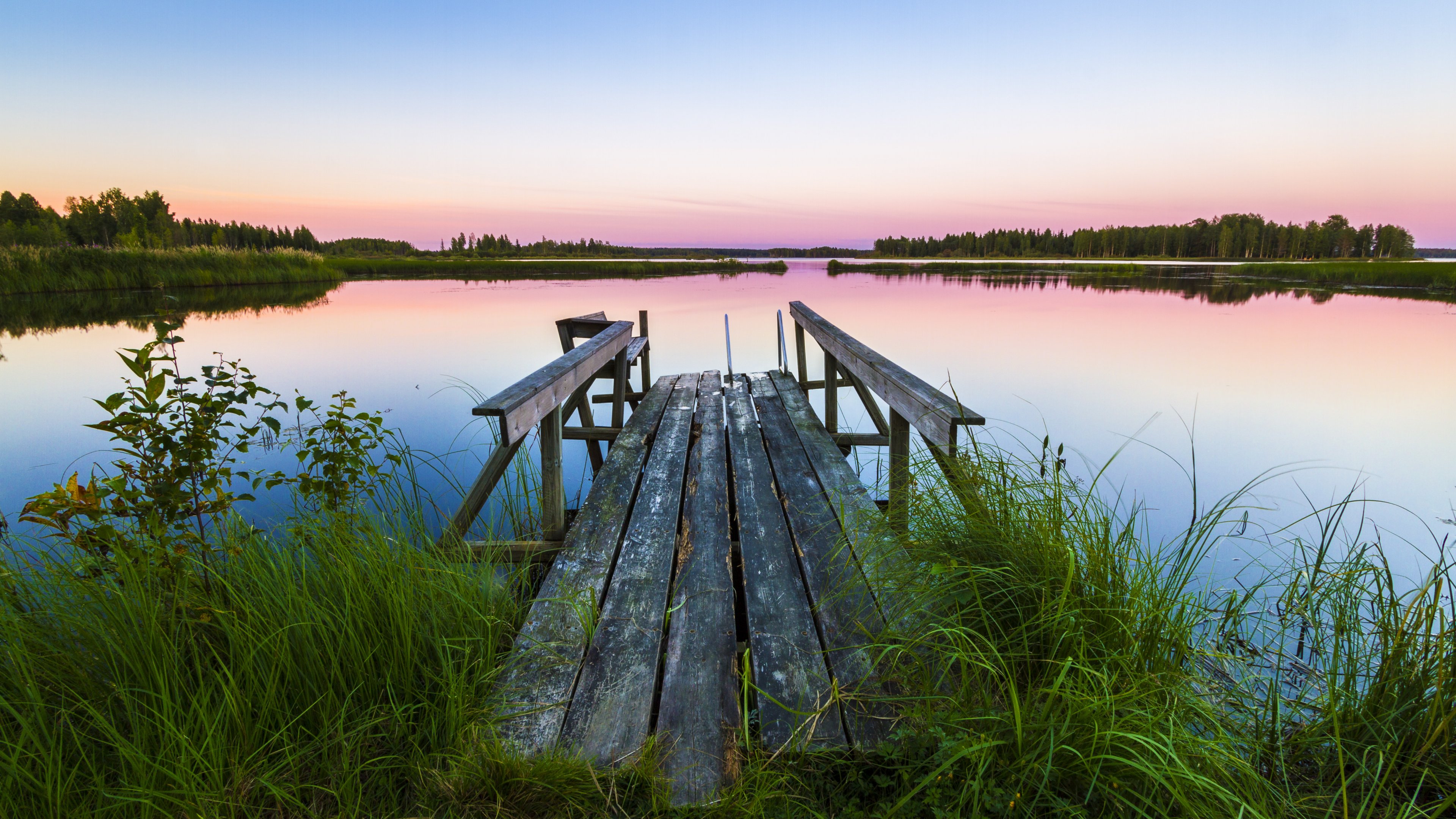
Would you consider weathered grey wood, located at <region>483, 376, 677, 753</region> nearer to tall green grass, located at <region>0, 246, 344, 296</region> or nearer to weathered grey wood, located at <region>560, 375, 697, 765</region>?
weathered grey wood, located at <region>560, 375, 697, 765</region>

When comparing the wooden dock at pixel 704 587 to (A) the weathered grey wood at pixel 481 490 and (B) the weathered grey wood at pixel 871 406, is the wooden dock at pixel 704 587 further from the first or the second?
(B) the weathered grey wood at pixel 871 406

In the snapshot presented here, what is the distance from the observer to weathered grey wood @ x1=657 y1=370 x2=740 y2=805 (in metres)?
1.57

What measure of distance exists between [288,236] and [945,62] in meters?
117

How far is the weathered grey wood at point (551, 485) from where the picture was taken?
11.3 ft

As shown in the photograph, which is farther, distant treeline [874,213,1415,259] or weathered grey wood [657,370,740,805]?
distant treeline [874,213,1415,259]

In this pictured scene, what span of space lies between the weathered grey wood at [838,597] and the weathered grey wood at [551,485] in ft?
4.43

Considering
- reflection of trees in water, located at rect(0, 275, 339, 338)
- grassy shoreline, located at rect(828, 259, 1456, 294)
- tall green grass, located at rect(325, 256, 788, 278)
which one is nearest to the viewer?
reflection of trees in water, located at rect(0, 275, 339, 338)

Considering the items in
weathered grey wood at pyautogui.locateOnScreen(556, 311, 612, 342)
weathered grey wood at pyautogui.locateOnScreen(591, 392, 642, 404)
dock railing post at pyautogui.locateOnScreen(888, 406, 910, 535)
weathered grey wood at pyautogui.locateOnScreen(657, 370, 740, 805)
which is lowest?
weathered grey wood at pyautogui.locateOnScreen(591, 392, 642, 404)

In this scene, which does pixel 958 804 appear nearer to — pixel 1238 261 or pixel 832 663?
pixel 832 663

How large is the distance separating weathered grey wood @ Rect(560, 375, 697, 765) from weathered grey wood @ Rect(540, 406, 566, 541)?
450 millimetres

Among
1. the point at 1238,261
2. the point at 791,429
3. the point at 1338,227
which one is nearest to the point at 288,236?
the point at 791,429

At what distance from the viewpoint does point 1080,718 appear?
56.5 inches

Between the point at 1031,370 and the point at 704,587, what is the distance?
1174 cm

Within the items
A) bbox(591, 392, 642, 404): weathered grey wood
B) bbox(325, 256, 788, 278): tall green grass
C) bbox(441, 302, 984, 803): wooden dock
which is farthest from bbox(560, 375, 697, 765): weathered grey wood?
bbox(325, 256, 788, 278): tall green grass
